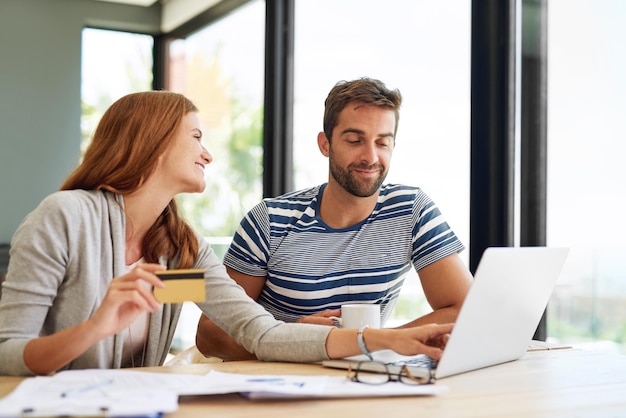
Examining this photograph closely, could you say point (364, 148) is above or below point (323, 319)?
above

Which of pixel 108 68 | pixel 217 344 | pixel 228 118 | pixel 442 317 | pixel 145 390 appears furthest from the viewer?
pixel 108 68

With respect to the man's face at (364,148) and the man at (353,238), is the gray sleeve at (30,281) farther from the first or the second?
the man's face at (364,148)

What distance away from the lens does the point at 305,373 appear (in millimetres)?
1428

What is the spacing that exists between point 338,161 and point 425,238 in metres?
0.34

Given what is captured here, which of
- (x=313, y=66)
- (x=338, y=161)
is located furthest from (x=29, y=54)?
(x=338, y=161)

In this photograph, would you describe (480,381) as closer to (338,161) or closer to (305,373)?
(305,373)

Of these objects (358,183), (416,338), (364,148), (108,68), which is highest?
(108,68)

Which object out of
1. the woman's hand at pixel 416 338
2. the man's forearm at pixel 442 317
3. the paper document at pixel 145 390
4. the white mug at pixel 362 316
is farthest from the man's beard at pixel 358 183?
the paper document at pixel 145 390

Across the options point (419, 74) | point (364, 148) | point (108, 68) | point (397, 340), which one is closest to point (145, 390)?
point (397, 340)

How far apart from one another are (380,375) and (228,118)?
134 inches

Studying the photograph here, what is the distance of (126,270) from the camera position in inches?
67.7

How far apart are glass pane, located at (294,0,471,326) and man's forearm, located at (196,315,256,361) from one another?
1135 mm

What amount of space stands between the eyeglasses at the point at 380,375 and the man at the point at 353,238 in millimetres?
663

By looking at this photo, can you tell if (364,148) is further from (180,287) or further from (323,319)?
(180,287)
